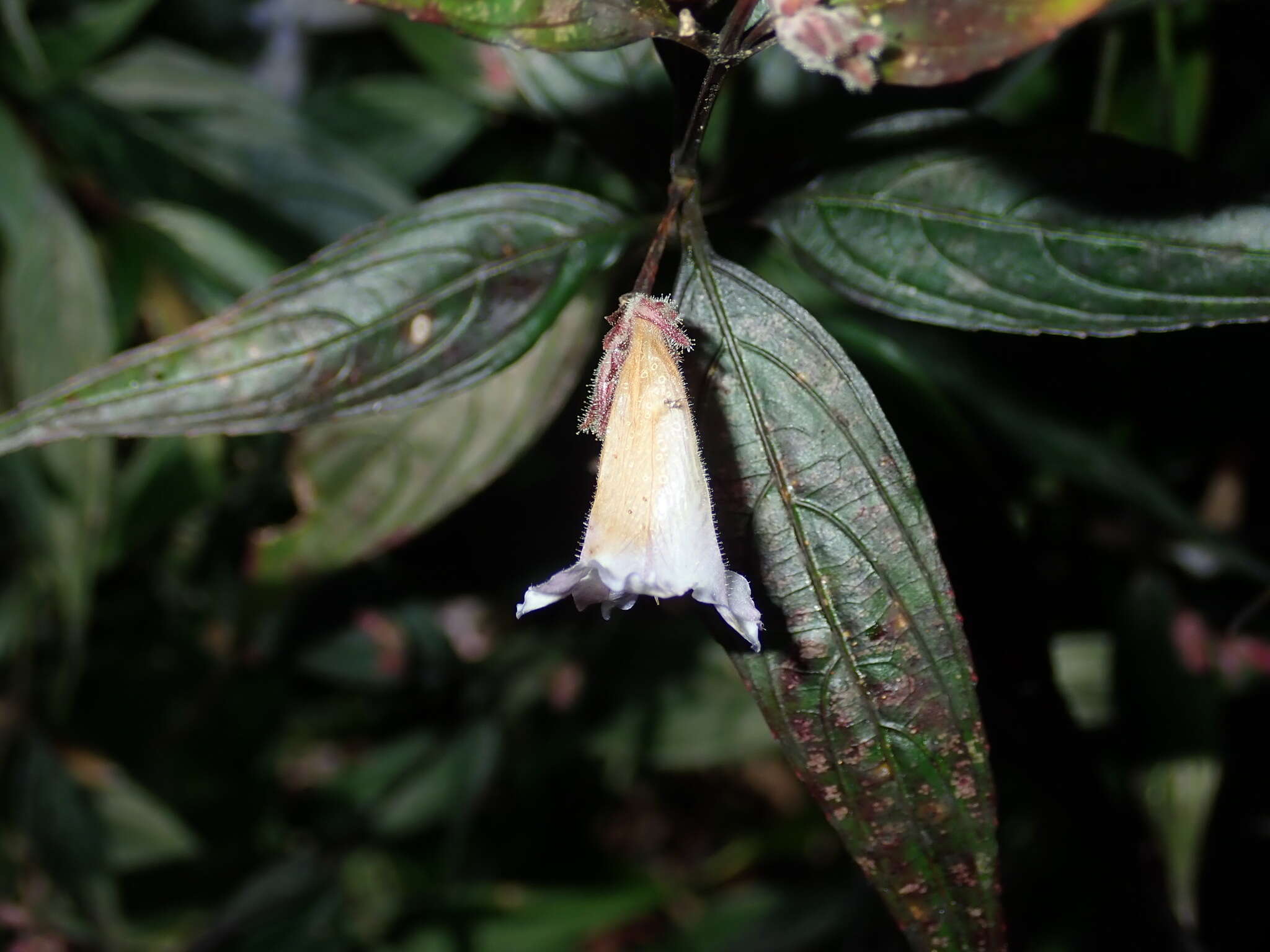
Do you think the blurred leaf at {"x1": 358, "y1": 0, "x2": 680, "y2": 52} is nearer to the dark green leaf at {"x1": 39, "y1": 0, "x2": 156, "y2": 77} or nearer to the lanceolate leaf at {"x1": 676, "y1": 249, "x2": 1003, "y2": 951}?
the lanceolate leaf at {"x1": 676, "y1": 249, "x2": 1003, "y2": 951}

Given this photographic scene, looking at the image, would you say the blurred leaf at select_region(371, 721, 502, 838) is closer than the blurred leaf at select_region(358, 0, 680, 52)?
No

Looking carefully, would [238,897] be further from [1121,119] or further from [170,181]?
[1121,119]

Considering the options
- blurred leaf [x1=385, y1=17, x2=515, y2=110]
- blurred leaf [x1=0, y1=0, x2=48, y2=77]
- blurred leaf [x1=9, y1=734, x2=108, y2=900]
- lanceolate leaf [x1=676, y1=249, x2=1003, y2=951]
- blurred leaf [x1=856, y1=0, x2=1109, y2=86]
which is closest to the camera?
blurred leaf [x1=856, y1=0, x2=1109, y2=86]

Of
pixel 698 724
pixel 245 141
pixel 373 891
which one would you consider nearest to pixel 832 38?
pixel 245 141

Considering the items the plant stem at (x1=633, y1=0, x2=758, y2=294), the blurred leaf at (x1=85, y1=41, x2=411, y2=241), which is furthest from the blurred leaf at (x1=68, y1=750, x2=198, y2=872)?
the plant stem at (x1=633, y1=0, x2=758, y2=294)

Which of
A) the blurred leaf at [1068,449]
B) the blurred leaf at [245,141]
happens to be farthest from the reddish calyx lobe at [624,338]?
the blurred leaf at [245,141]

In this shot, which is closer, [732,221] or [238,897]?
[732,221]

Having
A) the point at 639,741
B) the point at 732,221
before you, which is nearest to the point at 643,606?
the point at 639,741
